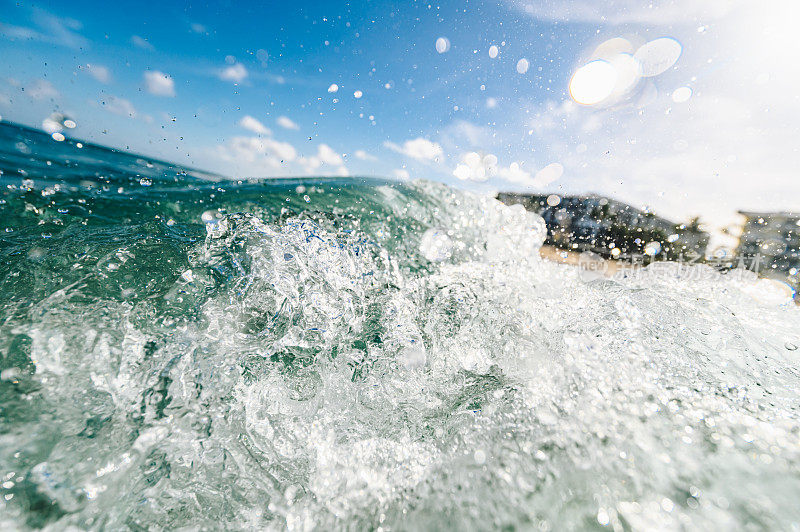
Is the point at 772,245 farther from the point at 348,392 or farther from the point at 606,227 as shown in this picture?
the point at 348,392

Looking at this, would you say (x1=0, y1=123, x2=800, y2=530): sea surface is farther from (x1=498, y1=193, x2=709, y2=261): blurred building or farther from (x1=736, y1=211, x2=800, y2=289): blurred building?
(x1=498, y1=193, x2=709, y2=261): blurred building

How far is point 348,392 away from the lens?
5.58 feet

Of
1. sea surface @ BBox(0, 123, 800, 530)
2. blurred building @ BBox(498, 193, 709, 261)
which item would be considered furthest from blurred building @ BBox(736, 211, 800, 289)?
sea surface @ BBox(0, 123, 800, 530)

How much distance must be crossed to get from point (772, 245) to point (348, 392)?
28.9 ft

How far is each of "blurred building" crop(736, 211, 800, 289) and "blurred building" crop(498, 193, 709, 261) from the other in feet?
3.06

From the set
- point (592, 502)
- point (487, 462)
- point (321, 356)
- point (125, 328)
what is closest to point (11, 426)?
point (125, 328)

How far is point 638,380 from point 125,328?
99.6 inches

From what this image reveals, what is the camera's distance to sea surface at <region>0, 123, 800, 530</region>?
0.92 meters

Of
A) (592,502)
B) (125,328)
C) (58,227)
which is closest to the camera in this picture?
(592,502)

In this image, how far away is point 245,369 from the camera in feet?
5.44

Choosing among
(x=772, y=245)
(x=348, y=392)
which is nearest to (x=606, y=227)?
(x=772, y=245)

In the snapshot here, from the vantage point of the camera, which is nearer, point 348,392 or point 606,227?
point 348,392

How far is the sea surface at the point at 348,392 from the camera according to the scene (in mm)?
924

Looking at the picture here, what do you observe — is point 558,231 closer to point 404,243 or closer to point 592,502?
point 404,243
